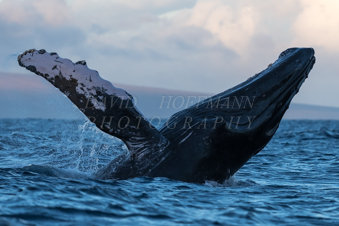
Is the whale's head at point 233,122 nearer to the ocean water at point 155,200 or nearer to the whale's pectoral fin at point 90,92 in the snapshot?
the ocean water at point 155,200

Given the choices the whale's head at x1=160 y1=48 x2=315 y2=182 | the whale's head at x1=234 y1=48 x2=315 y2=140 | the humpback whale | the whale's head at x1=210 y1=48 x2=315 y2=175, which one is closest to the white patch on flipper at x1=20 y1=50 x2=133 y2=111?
the humpback whale

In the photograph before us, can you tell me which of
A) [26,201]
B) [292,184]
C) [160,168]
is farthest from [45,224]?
[292,184]

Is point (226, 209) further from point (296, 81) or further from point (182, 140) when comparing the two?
point (296, 81)

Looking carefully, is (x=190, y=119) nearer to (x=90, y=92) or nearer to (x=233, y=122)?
(x=233, y=122)

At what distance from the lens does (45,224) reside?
629 cm

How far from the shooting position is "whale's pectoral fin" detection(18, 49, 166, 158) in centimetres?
838

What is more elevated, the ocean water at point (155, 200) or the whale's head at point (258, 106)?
the whale's head at point (258, 106)

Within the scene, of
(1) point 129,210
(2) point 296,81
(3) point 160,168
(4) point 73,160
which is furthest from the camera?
(4) point 73,160

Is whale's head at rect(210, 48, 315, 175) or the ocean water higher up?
whale's head at rect(210, 48, 315, 175)

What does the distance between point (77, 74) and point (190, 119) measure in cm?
228

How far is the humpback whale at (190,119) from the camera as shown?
8.45m

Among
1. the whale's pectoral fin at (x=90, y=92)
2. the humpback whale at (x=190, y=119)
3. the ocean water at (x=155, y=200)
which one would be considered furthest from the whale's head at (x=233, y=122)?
the whale's pectoral fin at (x=90, y=92)

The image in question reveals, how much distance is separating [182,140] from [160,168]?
640 millimetres

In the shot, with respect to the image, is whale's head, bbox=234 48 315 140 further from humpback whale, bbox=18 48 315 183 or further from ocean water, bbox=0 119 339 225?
ocean water, bbox=0 119 339 225
